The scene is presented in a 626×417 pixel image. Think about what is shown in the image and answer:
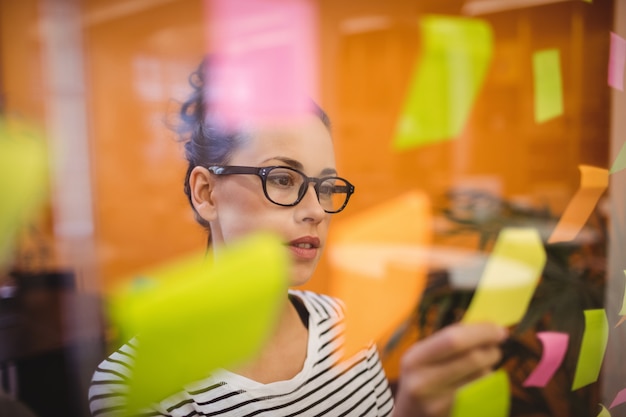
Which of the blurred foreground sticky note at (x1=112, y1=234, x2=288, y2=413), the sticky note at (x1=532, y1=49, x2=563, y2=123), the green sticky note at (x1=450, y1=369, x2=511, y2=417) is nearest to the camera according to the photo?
the blurred foreground sticky note at (x1=112, y1=234, x2=288, y2=413)

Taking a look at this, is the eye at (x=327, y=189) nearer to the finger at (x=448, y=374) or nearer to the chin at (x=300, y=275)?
the chin at (x=300, y=275)

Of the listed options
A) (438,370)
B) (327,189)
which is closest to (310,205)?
(327,189)

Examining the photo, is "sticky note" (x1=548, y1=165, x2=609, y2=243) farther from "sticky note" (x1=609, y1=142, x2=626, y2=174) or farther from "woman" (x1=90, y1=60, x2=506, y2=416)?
"woman" (x1=90, y1=60, x2=506, y2=416)

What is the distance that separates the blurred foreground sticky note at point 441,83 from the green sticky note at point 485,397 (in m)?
0.30

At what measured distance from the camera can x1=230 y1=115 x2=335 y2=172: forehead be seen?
52cm

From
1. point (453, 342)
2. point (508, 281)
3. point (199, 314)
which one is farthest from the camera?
point (508, 281)

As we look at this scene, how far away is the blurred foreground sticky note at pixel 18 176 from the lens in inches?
19.3

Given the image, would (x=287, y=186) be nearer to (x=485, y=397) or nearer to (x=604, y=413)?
(x=485, y=397)

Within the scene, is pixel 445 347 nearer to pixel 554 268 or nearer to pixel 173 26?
pixel 173 26

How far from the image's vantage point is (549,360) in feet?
2.49

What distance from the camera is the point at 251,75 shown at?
54 centimetres

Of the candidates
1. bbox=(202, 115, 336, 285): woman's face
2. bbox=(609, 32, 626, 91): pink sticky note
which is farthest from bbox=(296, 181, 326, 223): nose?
bbox=(609, 32, 626, 91): pink sticky note

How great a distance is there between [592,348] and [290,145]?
1.79 feet

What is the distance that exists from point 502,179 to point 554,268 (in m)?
0.22
